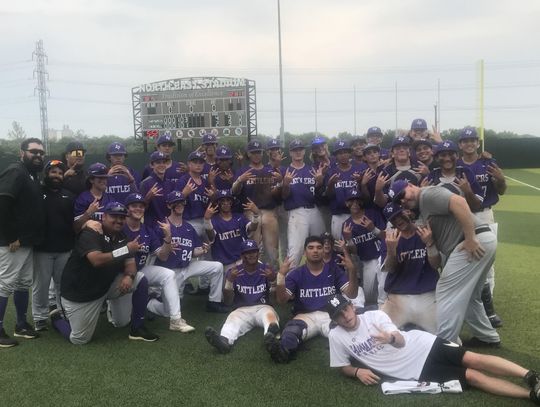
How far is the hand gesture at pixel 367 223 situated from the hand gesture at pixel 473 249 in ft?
6.03

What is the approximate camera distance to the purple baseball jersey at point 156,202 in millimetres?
6762

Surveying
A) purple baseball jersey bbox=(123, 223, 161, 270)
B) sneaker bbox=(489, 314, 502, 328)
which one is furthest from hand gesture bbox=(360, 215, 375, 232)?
purple baseball jersey bbox=(123, 223, 161, 270)

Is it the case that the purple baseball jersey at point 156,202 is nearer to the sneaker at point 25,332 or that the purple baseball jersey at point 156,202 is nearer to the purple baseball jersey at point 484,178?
the sneaker at point 25,332

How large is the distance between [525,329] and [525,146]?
3139 centimetres

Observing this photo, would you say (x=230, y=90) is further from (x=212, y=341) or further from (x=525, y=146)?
(x=525, y=146)

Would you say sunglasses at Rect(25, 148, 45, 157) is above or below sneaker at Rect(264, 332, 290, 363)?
above

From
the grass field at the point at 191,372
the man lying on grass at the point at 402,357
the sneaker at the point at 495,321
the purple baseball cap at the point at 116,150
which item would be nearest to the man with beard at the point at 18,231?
the grass field at the point at 191,372

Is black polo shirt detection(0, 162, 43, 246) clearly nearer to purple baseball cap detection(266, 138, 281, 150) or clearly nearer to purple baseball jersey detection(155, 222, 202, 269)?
purple baseball jersey detection(155, 222, 202, 269)

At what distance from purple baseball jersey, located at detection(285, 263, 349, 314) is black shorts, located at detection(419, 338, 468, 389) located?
1.52 metres

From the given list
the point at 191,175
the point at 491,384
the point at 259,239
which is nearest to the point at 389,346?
the point at 491,384

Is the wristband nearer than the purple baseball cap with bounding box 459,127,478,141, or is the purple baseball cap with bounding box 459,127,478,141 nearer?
the wristband

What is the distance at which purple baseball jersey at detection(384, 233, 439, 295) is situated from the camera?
5.00 meters

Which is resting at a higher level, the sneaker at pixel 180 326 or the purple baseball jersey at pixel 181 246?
the purple baseball jersey at pixel 181 246

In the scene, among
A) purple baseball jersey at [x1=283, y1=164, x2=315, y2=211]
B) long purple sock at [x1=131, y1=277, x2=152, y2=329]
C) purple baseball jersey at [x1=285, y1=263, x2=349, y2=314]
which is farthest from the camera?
purple baseball jersey at [x1=283, y1=164, x2=315, y2=211]
